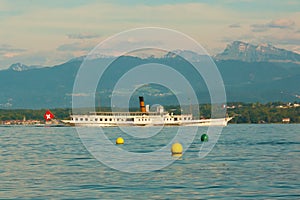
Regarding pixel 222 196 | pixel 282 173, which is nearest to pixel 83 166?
pixel 282 173

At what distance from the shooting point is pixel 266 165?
64.2 meters

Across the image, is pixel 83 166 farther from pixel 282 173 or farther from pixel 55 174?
pixel 282 173

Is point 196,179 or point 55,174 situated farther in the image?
point 55,174

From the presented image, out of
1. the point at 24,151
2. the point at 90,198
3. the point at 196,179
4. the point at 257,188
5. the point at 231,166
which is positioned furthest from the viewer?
the point at 24,151

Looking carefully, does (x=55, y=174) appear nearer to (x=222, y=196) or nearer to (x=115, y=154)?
(x=222, y=196)

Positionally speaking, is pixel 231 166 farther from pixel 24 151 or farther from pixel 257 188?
pixel 24 151

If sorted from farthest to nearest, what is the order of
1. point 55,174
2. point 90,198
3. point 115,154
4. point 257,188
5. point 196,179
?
1. point 115,154
2. point 55,174
3. point 196,179
4. point 257,188
5. point 90,198

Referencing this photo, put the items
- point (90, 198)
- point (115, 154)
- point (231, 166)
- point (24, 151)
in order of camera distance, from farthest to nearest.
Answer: point (24, 151) < point (115, 154) < point (231, 166) < point (90, 198)

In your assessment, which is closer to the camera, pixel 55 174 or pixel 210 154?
pixel 55 174

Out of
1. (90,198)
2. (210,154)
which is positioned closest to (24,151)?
(210,154)

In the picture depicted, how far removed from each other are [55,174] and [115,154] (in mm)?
23046

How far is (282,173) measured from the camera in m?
56.9

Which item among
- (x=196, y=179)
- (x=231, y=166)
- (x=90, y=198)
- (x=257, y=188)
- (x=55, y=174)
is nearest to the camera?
(x=90, y=198)

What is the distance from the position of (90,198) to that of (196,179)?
37.0 ft
